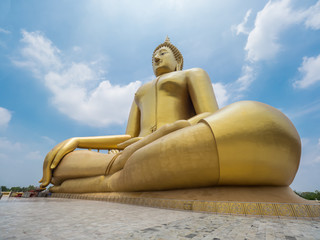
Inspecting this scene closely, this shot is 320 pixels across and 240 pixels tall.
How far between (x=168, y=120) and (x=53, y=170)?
3097 millimetres

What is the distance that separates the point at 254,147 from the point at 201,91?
2534mm

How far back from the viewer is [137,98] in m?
5.96

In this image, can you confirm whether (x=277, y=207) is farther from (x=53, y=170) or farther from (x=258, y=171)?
(x=53, y=170)

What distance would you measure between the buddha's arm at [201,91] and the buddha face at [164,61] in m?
1.32

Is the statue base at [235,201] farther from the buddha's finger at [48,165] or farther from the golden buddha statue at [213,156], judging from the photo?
the buddha's finger at [48,165]

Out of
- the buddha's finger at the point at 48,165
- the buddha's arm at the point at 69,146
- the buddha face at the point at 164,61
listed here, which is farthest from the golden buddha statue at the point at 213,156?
the buddha face at the point at 164,61

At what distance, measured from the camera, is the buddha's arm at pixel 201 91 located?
450 centimetres

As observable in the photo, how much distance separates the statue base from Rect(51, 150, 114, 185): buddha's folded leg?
3.13 feet

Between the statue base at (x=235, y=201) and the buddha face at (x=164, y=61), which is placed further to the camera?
the buddha face at (x=164, y=61)

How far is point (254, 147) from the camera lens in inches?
92.4

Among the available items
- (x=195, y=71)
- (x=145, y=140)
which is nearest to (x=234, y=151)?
(x=145, y=140)

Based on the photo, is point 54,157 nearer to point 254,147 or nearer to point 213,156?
point 213,156

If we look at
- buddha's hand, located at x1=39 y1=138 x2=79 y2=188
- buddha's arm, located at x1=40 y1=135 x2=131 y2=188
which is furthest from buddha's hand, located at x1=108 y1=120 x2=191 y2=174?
buddha's hand, located at x1=39 y1=138 x2=79 y2=188

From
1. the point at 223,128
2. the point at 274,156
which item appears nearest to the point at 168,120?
the point at 223,128
